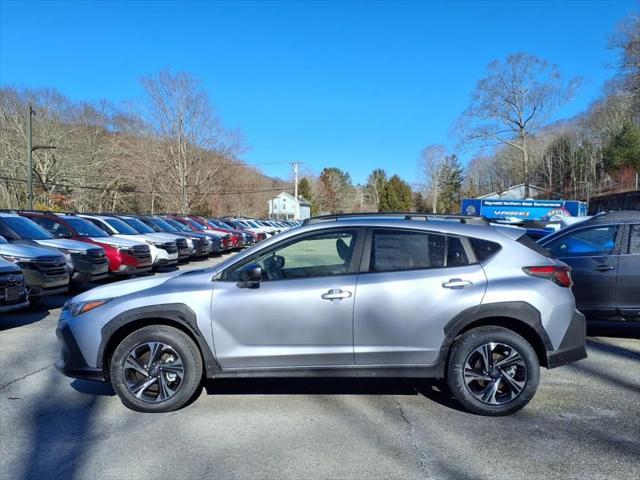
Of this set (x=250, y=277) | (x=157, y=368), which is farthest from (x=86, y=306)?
(x=250, y=277)

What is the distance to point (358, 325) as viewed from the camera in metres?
4.32

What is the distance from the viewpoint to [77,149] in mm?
50000

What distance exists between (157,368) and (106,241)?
974 cm

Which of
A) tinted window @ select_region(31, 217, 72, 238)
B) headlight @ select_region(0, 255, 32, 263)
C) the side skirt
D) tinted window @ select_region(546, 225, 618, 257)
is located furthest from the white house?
the side skirt

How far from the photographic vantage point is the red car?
502 inches

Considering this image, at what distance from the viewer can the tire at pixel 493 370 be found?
4.36 metres

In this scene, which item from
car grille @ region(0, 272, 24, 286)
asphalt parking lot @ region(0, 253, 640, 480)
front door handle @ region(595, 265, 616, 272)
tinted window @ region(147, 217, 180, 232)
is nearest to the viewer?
asphalt parking lot @ region(0, 253, 640, 480)

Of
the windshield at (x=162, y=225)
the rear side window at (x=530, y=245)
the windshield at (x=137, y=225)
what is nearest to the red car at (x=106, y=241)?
the windshield at (x=137, y=225)

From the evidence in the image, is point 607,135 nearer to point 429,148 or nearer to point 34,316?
point 429,148

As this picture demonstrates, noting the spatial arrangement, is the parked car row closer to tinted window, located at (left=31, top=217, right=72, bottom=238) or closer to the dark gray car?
tinted window, located at (left=31, top=217, right=72, bottom=238)

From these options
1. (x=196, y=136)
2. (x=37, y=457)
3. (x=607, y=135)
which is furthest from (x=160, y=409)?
(x=607, y=135)

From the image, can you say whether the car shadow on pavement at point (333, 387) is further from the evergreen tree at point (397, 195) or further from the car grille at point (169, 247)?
the evergreen tree at point (397, 195)

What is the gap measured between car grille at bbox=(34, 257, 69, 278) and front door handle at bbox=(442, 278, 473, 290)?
25.8 ft

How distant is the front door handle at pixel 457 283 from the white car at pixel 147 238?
39.3 feet
